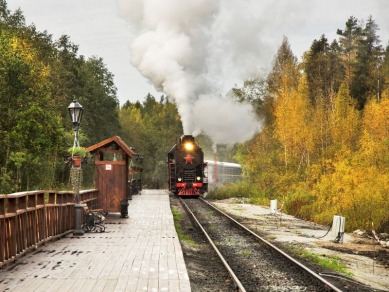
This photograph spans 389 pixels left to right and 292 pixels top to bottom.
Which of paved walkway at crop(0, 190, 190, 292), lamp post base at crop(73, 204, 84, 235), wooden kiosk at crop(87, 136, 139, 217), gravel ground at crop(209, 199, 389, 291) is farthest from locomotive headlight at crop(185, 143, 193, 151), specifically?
lamp post base at crop(73, 204, 84, 235)

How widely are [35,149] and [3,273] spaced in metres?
24.6

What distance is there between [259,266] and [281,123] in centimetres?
2994

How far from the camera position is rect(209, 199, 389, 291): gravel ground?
12.3 meters

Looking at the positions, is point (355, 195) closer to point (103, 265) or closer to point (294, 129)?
point (103, 265)

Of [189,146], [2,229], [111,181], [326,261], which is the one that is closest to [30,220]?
[2,229]

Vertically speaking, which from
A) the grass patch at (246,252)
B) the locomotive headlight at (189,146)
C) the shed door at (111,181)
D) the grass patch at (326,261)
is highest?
the locomotive headlight at (189,146)

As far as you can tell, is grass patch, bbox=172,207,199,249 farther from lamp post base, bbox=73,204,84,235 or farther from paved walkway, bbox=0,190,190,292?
lamp post base, bbox=73,204,84,235

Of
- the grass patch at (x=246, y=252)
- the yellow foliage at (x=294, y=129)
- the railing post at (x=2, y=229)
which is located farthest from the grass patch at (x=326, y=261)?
the yellow foliage at (x=294, y=129)

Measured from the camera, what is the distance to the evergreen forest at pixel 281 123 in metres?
25.7

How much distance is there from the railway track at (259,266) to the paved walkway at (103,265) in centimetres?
131

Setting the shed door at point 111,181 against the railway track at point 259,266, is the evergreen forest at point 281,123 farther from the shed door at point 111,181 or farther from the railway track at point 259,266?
the shed door at point 111,181

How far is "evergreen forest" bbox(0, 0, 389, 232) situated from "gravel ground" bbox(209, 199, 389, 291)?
3.93 feet

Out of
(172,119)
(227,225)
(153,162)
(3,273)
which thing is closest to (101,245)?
(3,273)

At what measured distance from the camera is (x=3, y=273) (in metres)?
9.12
